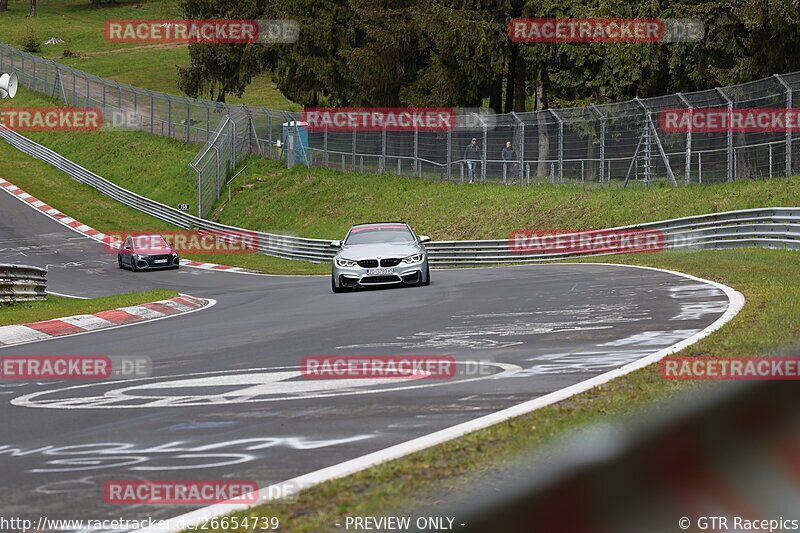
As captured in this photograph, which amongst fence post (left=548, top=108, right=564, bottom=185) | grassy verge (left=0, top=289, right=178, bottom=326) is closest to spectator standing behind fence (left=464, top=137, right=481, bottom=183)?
fence post (left=548, top=108, right=564, bottom=185)

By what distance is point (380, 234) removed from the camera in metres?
20.2

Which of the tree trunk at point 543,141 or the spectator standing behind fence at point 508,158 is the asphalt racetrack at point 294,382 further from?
the spectator standing behind fence at point 508,158

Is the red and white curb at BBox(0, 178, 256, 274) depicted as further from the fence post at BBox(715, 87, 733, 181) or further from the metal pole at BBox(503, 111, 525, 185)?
the fence post at BBox(715, 87, 733, 181)

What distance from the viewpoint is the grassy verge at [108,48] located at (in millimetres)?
86438

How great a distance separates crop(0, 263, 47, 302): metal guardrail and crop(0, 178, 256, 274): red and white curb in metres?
10.1

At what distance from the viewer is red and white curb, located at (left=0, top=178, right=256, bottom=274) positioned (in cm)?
3376

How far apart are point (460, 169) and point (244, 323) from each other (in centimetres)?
2770

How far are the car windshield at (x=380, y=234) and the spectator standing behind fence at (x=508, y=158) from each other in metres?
18.1

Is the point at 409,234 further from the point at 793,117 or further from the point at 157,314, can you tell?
the point at 793,117

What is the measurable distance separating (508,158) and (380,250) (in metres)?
20.0

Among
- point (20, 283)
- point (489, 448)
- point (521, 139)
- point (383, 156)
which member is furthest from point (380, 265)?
point (383, 156)

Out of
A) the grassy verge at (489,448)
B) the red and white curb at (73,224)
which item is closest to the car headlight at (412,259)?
the grassy verge at (489,448)

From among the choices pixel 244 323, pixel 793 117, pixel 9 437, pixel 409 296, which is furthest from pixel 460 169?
pixel 9 437

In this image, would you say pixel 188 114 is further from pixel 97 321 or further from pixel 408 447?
pixel 408 447
